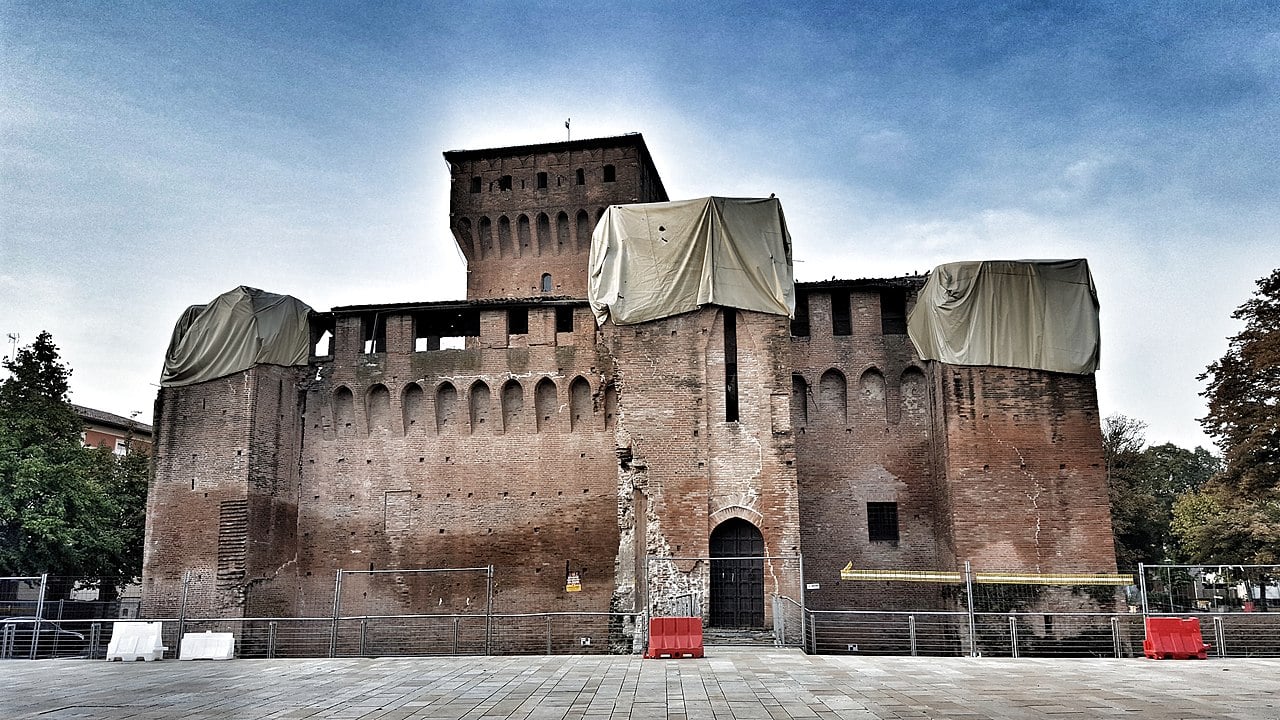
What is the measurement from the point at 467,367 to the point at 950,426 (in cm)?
1249

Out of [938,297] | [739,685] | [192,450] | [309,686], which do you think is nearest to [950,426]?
[938,297]

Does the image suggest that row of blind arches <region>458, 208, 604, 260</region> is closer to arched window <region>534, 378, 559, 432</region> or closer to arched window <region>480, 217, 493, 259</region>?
arched window <region>480, 217, 493, 259</region>

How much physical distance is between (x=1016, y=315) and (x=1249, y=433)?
24.6 feet

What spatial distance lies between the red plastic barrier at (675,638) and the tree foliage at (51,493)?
18517mm

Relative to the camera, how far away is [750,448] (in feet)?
73.3

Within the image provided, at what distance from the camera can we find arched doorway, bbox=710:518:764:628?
2156 cm

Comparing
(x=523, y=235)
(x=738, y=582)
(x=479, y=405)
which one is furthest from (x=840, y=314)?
(x=523, y=235)

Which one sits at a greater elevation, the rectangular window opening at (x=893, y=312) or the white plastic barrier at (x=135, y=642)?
the rectangular window opening at (x=893, y=312)

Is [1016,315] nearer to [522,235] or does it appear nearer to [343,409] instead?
[522,235]

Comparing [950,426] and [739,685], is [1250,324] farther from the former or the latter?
[739,685]

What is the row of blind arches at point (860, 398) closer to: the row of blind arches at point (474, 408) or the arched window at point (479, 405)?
the row of blind arches at point (474, 408)

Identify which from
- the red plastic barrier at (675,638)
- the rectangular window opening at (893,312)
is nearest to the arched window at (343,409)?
the red plastic barrier at (675,638)

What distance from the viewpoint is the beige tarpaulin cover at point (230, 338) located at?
26953 mm

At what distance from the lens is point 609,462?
26438mm
